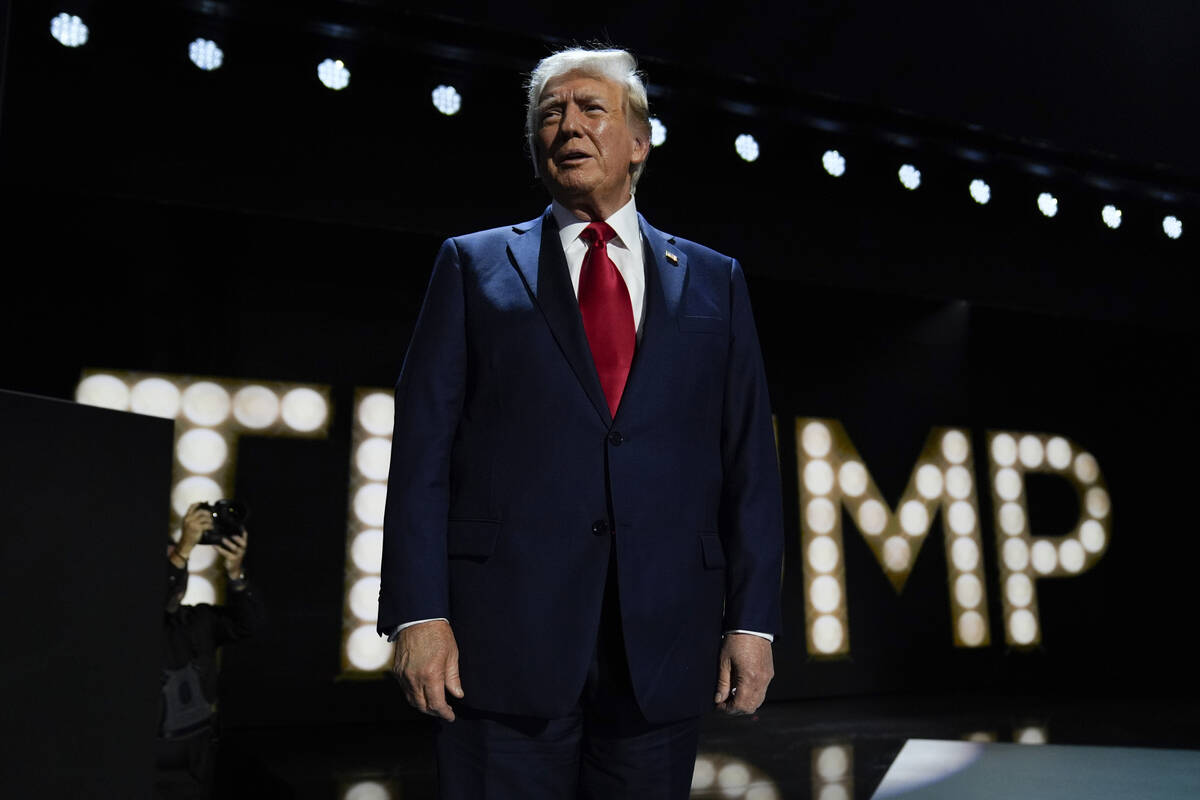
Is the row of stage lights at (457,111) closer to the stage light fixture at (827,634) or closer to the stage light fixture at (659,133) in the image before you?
the stage light fixture at (659,133)

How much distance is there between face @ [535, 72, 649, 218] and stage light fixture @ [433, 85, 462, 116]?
313 cm

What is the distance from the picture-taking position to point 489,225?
418 cm

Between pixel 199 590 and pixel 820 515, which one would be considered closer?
pixel 199 590

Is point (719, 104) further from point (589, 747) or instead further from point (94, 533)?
point (589, 747)

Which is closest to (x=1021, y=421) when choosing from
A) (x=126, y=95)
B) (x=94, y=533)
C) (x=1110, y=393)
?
(x=1110, y=393)

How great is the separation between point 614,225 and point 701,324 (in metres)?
0.14

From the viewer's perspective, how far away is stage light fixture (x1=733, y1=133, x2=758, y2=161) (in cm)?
459

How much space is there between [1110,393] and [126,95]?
224 inches

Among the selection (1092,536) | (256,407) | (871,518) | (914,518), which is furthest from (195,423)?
(1092,536)

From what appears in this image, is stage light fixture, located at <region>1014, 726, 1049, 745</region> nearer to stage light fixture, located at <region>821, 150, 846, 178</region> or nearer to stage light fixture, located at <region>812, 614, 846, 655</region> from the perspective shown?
stage light fixture, located at <region>812, 614, 846, 655</region>

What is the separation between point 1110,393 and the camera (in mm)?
6613

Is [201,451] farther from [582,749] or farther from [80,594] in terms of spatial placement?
[582,749]

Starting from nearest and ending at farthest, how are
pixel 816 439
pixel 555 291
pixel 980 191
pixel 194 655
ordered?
pixel 555 291
pixel 194 655
pixel 980 191
pixel 816 439

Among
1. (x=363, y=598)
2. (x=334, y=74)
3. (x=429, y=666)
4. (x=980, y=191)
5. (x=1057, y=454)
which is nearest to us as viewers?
(x=429, y=666)
